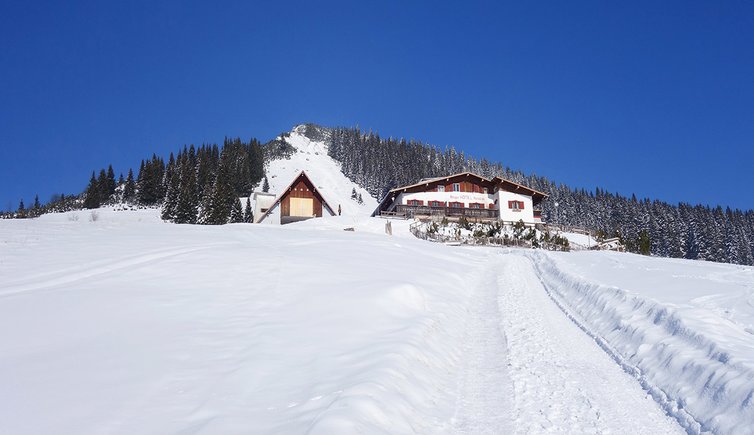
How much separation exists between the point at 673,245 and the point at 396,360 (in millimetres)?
94594

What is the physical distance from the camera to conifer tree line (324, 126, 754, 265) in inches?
3310

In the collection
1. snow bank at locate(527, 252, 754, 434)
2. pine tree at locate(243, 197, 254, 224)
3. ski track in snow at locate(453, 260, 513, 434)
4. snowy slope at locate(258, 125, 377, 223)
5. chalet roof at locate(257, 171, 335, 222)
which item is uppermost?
snowy slope at locate(258, 125, 377, 223)

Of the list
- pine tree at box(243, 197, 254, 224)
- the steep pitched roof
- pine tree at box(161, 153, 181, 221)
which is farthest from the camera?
pine tree at box(243, 197, 254, 224)

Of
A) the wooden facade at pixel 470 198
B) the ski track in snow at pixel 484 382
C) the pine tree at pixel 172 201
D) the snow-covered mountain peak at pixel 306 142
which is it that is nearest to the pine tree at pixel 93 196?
the pine tree at pixel 172 201

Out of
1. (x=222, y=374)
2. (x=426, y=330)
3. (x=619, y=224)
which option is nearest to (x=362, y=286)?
(x=426, y=330)

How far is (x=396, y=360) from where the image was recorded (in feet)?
22.0

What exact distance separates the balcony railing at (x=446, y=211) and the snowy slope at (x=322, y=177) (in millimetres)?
26802

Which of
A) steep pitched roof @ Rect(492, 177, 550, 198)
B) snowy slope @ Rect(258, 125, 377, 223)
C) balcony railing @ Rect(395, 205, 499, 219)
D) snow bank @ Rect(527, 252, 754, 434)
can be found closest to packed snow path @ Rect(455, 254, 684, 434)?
snow bank @ Rect(527, 252, 754, 434)

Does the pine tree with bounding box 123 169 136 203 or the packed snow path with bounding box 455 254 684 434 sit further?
the pine tree with bounding box 123 169 136 203

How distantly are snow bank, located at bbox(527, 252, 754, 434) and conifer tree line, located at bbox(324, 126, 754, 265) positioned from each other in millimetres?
42153

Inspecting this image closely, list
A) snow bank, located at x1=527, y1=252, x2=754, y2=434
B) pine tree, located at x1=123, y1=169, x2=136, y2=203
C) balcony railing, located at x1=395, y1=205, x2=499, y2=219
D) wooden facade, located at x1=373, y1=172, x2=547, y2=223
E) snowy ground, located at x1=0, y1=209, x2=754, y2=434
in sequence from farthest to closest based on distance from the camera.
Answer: pine tree, located at x1=123, y1=169, x2=136, y2=203, wooden facade, located at x1=373, y1=172, x2=547, y2=223, balcony railing, located at x1=395, y1=205, x2=499, y2=219, snow bank, located at x1=527, y1=252, x2=754, y2=434, snowy ground, located at x1=0, y1=209, x2=754, y2=434

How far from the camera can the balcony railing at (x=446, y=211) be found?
51.8 metres

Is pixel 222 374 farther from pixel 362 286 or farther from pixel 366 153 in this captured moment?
pixel 366 153

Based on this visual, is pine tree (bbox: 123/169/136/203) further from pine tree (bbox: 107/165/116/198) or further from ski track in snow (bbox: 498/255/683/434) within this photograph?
ski track in snow (bbox: 498/255/683/434)
